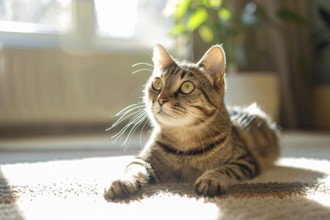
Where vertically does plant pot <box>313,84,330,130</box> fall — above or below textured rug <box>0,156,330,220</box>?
above

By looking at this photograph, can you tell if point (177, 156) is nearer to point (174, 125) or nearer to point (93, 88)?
point (174, 125)

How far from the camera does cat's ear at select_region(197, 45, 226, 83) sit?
3.77 feet

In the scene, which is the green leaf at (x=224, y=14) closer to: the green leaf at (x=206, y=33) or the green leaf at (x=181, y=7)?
the green leaf at (x=206, y=33)

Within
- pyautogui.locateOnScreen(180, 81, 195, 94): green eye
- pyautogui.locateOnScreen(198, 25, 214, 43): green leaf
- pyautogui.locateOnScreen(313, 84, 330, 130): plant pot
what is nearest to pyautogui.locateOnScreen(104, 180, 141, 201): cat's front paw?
pyautogui.locateOnScreen(180, 81, 195, 94): green eye

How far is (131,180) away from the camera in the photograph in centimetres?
98

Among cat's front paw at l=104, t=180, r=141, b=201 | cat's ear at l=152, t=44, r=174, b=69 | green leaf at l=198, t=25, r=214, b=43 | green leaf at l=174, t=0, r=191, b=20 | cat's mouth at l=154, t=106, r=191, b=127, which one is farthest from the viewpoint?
green leaf at l=198, t=25, r=214, b=43

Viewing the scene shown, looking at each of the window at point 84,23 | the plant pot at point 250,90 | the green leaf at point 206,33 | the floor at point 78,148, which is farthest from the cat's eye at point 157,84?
the window at point 84,23

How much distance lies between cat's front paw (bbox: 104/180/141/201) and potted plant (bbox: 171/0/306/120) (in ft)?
5.47

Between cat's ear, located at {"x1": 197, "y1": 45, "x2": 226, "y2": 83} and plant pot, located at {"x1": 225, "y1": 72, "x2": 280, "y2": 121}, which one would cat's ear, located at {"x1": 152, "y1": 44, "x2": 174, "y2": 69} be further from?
plant pot, located at {"x1": 225, "y1": 72, "x2": 280, "y2": 121}

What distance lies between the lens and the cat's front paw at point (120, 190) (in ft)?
3.01

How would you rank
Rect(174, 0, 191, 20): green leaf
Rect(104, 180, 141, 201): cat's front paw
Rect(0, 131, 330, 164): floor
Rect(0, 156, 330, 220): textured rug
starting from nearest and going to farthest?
Rect(0, 156, 330, 220): textured rug < Rect(104, 180, 141, 201): cat's front paw < Rect(0, 131, 330, 164): floor < Rect(174, 0, 191, 20): green leaf

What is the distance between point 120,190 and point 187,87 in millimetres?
348

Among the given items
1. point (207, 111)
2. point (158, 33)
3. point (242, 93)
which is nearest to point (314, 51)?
point (242, 93)

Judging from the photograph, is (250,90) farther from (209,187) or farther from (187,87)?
(209,187)
